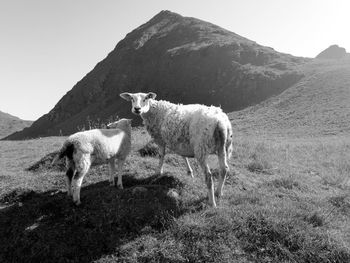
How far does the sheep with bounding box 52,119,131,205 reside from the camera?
28.0 feet

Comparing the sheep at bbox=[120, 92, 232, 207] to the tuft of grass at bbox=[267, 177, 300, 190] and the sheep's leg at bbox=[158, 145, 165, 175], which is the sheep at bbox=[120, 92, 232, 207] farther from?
the tuft of grass at bbox=[267, 177, 300, 190]

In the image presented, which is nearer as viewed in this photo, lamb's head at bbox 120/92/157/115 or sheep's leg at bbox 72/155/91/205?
sheep's leg at bbox 72/155/91/205

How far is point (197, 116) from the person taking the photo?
912cm

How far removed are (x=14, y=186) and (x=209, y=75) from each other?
66.2m

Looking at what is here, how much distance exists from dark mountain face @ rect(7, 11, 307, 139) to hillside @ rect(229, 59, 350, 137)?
4571 millimetres

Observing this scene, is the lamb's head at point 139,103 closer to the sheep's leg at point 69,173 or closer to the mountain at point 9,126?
the sheep's leg at point 69,173

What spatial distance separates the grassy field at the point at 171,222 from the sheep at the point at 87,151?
0.61 metres

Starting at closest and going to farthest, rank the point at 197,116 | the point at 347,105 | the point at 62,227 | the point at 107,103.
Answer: the point at 62,227 → the point at 197,116 → the point at 347,105 → the point at 107,103

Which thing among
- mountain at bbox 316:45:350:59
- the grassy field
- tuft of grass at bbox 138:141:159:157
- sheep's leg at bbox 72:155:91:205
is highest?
mountain at bbox 316:45:350:59

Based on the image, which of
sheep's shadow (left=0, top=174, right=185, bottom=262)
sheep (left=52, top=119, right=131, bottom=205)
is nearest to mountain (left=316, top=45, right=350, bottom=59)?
sheep (left=52, top=119, right=131, bottom=205)

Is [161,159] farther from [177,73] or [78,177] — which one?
[177,73]

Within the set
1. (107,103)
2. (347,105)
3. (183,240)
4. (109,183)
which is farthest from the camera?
(107,103)

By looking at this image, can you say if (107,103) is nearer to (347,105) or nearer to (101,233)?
(347,105)

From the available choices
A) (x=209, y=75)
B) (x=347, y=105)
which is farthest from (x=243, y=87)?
(x=347, y=105)
